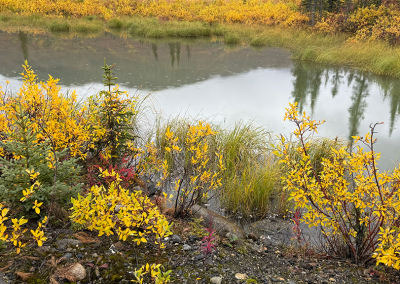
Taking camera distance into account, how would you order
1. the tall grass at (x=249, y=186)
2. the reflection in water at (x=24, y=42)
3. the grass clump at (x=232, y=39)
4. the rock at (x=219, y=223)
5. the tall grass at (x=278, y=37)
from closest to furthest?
the rock at (x=219, y=223)
the tall grass at (x=249, y=186)
the tall grass at (x=278, y=37)
the reflection in water at (x=24, y=42)
the grass clump at (x=232, y=39)

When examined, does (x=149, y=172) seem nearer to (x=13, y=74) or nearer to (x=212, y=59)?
(x=13, y=74)

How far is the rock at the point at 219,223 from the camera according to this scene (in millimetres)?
2727

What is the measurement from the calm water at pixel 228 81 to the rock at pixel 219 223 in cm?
265

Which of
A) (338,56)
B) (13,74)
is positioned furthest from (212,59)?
(13,74)

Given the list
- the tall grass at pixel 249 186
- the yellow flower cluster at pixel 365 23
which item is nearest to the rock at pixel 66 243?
the tall grass at pixel 249 186

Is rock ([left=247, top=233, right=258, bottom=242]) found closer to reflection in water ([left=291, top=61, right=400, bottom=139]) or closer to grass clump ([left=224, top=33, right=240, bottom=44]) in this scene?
reflection in water ([left=291, top=61, right=400, bottom=139])

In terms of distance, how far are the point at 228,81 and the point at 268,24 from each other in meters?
13.1

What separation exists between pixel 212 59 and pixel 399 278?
419 inches

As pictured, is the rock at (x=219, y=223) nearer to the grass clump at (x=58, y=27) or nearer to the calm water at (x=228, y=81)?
the calm water at (x=228, y=81)

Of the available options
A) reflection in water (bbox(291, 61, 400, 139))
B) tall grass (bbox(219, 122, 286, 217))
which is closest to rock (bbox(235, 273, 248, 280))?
tall grass (bbox(219, 122, 286, 217))

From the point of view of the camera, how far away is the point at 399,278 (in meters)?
1.97

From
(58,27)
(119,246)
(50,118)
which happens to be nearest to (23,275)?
(119,246)

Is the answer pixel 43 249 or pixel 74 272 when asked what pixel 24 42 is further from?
pixel 74 272

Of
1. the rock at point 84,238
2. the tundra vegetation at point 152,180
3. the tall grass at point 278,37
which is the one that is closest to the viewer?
the tundra vegetation at point 152,180
